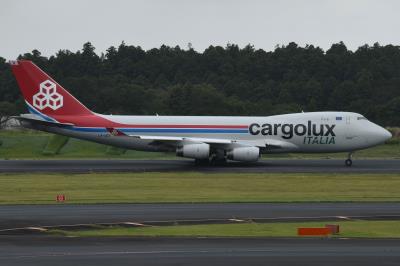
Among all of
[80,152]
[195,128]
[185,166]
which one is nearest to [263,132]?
[195,128]

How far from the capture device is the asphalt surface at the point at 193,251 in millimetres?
20188

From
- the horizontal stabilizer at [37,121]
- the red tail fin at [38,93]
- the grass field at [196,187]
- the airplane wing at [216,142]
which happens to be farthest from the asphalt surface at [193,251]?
the red tail fin at [38,93]

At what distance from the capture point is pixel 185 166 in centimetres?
5709

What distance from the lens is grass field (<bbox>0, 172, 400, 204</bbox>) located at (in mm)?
37406

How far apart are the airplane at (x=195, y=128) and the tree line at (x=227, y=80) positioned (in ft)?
162

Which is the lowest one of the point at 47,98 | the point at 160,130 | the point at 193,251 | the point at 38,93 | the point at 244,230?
the point at 193,251

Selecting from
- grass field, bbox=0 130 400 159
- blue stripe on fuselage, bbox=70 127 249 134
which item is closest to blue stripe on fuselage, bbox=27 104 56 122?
blue stripe on fuselage, bbox=70 127 249 134

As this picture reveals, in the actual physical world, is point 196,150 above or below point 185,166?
above

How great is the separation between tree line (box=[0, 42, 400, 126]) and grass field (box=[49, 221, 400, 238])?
8071 cm

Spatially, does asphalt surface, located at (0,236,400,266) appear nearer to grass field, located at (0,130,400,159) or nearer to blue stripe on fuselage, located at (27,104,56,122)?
blue stripe on fuselage, located at (27,104,56,122)

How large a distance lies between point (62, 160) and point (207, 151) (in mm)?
13452

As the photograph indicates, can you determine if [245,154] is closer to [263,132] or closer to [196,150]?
[263,132]

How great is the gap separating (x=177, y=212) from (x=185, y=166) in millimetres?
25635

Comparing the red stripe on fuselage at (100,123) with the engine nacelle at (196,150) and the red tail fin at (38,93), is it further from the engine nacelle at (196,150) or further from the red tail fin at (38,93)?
the engine nacelle at (196,150)
